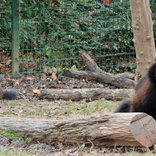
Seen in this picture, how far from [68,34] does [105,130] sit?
24.0 ft

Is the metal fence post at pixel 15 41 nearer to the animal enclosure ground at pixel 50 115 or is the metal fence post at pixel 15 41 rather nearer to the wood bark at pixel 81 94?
the animal enclosure ground at pixel 50 115

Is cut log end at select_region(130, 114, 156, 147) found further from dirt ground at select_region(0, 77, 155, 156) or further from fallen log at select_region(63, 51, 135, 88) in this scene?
fallen log at select_region(63, 51, 135, 88)

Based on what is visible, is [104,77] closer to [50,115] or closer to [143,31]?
[143,31]

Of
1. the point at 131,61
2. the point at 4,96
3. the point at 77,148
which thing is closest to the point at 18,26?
the point at 4,96

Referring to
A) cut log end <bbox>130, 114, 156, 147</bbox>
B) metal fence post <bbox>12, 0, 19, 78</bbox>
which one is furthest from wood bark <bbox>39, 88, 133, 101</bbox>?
cut log end <bbox>130, 114, 156, 147</bbox>

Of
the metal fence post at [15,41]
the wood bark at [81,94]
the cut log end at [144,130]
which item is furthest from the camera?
the metal fence post at [15,41]

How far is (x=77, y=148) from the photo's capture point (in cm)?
459

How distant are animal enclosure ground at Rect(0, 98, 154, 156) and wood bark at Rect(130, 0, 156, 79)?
1.18m

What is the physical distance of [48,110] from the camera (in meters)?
A: 7.36

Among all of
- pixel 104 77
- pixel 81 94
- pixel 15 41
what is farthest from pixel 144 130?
pixel 15 41

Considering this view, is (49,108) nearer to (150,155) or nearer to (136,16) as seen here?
(136,16)

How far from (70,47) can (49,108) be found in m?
4.23

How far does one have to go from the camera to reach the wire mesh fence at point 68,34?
10977 millimetres

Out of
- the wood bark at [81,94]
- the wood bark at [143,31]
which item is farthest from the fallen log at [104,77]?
the wood bark at [143,31]
